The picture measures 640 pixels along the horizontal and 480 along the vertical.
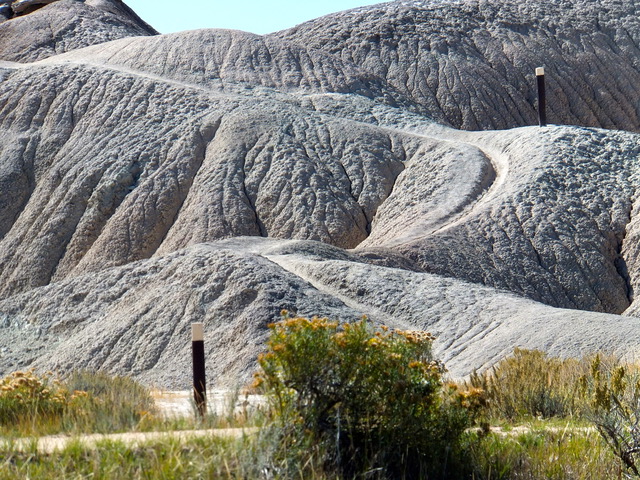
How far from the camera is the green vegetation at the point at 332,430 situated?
7547mm

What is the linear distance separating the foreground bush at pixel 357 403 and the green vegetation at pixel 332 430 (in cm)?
1

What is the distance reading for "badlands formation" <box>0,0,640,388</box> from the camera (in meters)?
18.8

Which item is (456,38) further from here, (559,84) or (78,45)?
(78,45)

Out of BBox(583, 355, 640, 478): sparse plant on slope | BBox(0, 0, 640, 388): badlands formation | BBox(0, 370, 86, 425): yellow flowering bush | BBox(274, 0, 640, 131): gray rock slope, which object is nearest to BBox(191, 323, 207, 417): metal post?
BBox(0, 370, 86, 425): yellow flowering bush

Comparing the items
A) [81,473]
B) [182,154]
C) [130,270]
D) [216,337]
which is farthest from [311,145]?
[81,473]

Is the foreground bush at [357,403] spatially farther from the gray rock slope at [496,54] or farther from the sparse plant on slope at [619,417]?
the gray rock slope at [496,54]

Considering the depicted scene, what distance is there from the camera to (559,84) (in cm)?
4662

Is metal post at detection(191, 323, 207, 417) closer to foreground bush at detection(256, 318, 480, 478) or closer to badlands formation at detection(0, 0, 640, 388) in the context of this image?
foreground bush at detection(256, 318, 480, 478)

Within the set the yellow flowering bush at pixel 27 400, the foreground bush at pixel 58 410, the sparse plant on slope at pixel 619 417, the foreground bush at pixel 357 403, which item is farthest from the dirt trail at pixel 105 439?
the sparse plant on slope at pixel 619 417

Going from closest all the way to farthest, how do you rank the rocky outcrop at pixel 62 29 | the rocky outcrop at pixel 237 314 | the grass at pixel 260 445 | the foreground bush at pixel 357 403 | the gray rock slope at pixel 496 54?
the grass at pixel 260 445, the foreground bush at pixel 357 403, the rocky outcrop at pixel 237 314, the gray rock slope at pixel 496 54, the rocky outcrop at pixel 62 29

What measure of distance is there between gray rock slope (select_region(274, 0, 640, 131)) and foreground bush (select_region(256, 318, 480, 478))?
34.4 meters

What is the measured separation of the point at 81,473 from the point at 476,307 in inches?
513

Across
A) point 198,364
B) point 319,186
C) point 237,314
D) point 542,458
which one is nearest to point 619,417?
point 542,458

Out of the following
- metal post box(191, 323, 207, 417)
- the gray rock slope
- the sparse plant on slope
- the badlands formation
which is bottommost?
the sparse plant on slope
